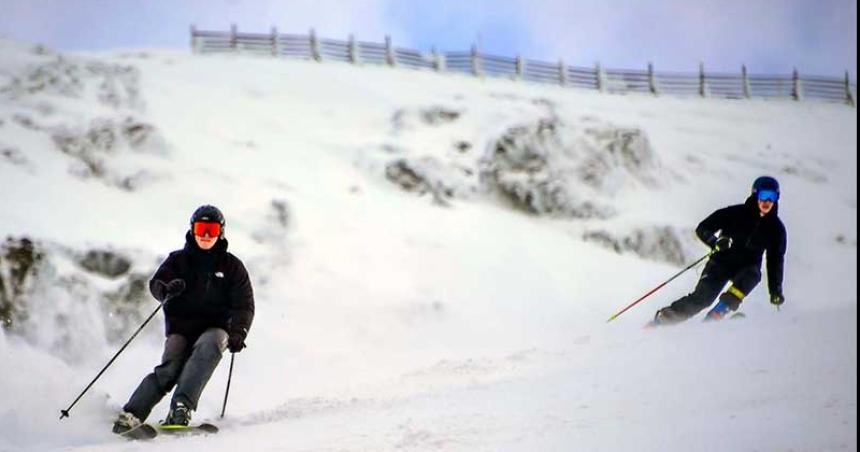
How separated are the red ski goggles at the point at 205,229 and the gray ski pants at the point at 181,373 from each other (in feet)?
1.81

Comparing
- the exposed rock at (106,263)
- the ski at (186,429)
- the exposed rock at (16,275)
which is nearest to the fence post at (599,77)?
the exposed rock at (106,263)

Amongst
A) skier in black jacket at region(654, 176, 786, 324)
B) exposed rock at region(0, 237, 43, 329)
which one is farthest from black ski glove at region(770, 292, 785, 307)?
exposed rock at region(0, 237, 43, 329)

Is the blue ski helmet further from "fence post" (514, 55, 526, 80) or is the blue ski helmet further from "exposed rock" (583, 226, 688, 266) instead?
"fence post" (514, 55, 526, 80)

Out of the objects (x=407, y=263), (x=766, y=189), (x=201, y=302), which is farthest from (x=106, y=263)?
(x=766, y=189)

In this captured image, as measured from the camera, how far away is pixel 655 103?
22.7 m

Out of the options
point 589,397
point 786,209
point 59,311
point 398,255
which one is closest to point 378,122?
point 398,255

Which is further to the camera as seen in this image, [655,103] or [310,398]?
[655,103]

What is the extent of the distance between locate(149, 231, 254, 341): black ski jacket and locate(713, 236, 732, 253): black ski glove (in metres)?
3.95

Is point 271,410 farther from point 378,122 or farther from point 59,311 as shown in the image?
point 378,122

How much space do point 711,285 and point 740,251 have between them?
387 millimetres

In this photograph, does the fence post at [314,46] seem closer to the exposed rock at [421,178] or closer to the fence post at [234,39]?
the fence post at [234,39]

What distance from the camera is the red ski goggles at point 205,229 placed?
4219 mm

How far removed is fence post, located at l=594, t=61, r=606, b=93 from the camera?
81.8 feet

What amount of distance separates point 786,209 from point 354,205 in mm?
8682
